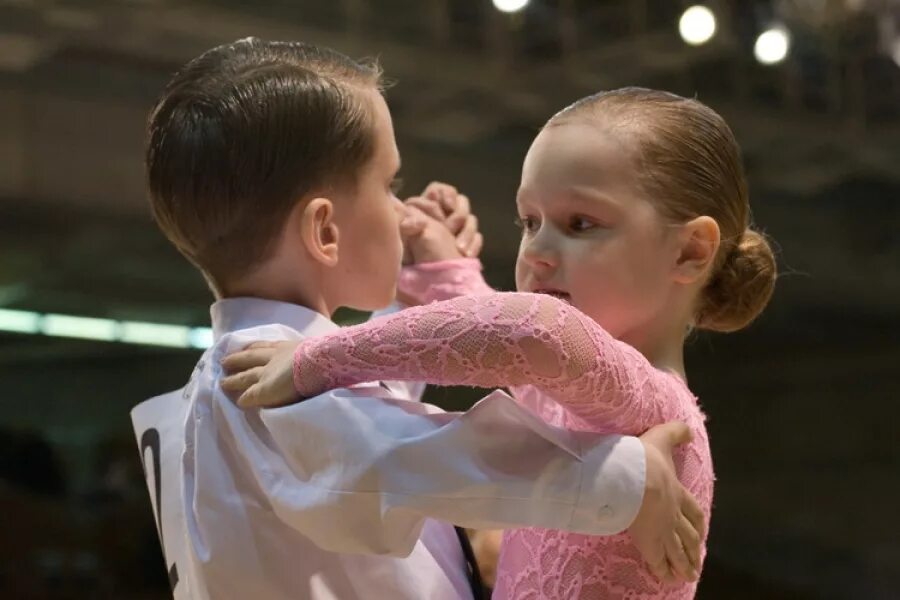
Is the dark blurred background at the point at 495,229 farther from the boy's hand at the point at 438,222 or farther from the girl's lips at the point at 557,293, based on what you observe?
the girl's lips at the point at 557,293

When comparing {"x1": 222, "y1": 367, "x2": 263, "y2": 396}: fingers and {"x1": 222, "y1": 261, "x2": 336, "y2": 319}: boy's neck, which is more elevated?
{"x1": 222, "y1": 261, "x2": 336, "y2": 319}: boy's neck

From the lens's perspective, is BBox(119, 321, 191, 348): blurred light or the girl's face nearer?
the girl's face

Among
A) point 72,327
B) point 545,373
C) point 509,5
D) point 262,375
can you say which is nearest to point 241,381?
point 262,375

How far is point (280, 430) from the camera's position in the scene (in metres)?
0.99

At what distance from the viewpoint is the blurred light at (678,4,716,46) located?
12.5 feet

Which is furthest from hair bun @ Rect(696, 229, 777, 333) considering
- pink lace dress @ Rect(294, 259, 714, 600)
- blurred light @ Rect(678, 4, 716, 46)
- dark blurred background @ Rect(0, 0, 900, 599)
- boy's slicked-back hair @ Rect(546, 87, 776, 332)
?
blurred light @ Rect(678, 4, 716, 46)

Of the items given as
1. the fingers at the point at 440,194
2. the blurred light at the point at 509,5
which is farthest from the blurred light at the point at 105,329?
the fingers at the point at 440,194

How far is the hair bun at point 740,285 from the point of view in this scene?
1220 millimetres

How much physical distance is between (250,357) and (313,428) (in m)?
0.12

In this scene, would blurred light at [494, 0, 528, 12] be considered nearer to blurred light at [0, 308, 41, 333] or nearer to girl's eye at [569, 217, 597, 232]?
blurred light at [0, 308, 41, 333]

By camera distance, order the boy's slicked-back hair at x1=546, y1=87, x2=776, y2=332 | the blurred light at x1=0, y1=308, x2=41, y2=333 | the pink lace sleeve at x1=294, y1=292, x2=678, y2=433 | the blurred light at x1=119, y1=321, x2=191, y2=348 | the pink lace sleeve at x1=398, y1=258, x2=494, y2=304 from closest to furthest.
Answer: the pink lace sleeve at x1=294, y1=292, x2=678, y2=433, the boy's slicked-back hair at x1=546, y1=87, x2=776, y2=332, the pink lace sleeve at x1=398, y1=258, x2=494, y2=304, the blurred light at x1=0, y1=308, x2=41, y2=333, the blurred light at x1=119, y1=321, x2=191, y2=348

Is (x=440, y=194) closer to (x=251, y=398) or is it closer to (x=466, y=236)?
(x=466, y=236)

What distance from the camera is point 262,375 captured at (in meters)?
1.02

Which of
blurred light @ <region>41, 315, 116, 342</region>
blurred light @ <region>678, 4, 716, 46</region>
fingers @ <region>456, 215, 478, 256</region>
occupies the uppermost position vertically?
fingers @ <region>456, 215, 478, 256</region>
